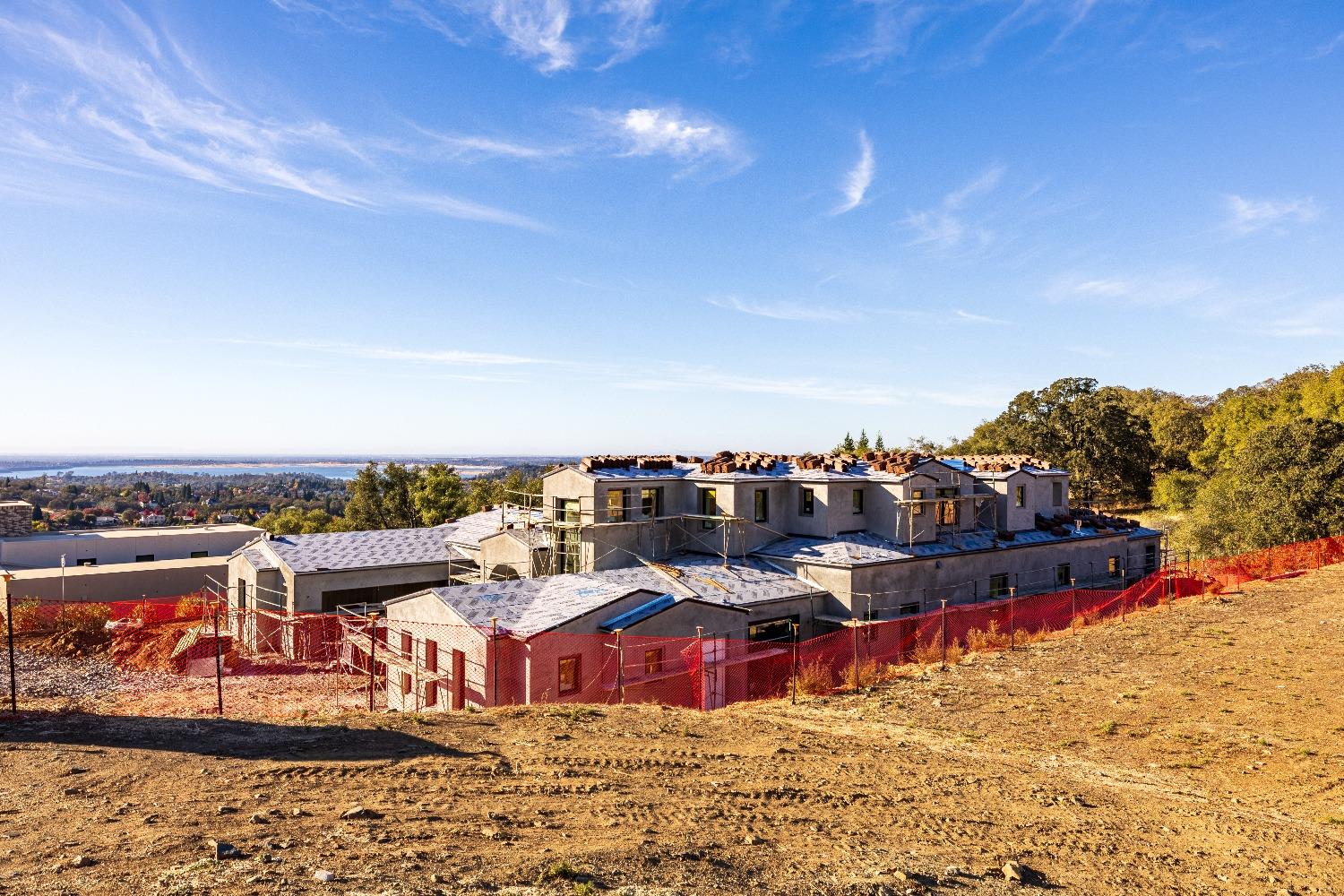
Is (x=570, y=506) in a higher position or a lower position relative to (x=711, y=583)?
higher

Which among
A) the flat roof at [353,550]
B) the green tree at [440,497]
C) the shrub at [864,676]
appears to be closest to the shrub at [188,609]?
the flat roof at [353,550]

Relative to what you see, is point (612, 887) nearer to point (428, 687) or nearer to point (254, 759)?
point (254, 759)

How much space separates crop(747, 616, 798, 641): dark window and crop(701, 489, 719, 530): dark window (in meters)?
A: 6.63

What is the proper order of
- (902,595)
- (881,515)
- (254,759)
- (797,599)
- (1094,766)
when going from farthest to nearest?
(881,515) → (902,595) → (797,599) → (1094,766) → (254,759)

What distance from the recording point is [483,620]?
23.1 m

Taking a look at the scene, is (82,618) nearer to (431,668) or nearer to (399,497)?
(431,668)

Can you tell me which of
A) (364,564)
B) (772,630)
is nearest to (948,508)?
(772,630)

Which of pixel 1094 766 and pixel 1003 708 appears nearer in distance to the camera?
pixel 1094 766

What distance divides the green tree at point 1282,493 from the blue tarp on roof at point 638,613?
147 ft

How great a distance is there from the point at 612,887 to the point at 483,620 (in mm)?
15593

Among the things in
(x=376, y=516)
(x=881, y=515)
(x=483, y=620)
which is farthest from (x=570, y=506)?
(x=376, y=516)

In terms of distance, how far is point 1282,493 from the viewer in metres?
47.7

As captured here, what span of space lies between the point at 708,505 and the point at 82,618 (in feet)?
86.7

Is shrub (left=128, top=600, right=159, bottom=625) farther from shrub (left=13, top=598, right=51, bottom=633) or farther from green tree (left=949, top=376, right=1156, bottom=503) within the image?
green tree (left=949, top=376, right=1156, bottom=503)
